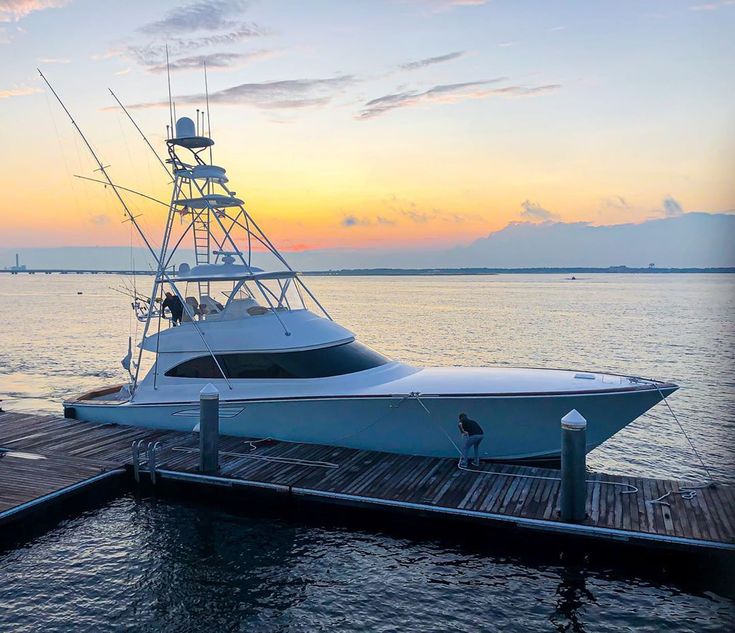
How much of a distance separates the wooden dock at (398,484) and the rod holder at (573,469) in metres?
0.21

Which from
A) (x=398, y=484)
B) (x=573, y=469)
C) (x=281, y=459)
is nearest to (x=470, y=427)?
(x=398, y=484)

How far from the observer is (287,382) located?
1396 cm

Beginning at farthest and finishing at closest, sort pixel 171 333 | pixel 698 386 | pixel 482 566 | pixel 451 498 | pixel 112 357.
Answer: pixel 112 357
pixel 698 386
pixel 171 333
pixel 451 498
pixel 482 566

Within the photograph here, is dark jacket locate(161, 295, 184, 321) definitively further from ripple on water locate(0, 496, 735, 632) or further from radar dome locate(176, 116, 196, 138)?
ripple on water locate(0, 496, 735, 632)

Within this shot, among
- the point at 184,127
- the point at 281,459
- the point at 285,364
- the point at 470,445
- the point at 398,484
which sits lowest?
the point at 398,484

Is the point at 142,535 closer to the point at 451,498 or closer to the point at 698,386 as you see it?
the point at 451,498

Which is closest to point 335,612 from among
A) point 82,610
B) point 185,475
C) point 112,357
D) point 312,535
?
point 312,535

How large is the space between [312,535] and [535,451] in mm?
4840

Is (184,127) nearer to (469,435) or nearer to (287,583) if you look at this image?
(469,435)

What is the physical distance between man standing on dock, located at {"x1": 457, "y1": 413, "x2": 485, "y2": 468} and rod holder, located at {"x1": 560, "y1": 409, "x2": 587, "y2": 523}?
225cm

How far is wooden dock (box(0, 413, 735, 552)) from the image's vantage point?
9812mm

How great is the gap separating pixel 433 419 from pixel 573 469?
11.2 ft

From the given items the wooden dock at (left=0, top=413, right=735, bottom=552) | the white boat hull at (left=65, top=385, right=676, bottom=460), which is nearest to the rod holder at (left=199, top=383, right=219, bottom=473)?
the wooden dock at (left=0, top=413, right=735, bottom=552)

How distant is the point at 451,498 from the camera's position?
1084 cm
